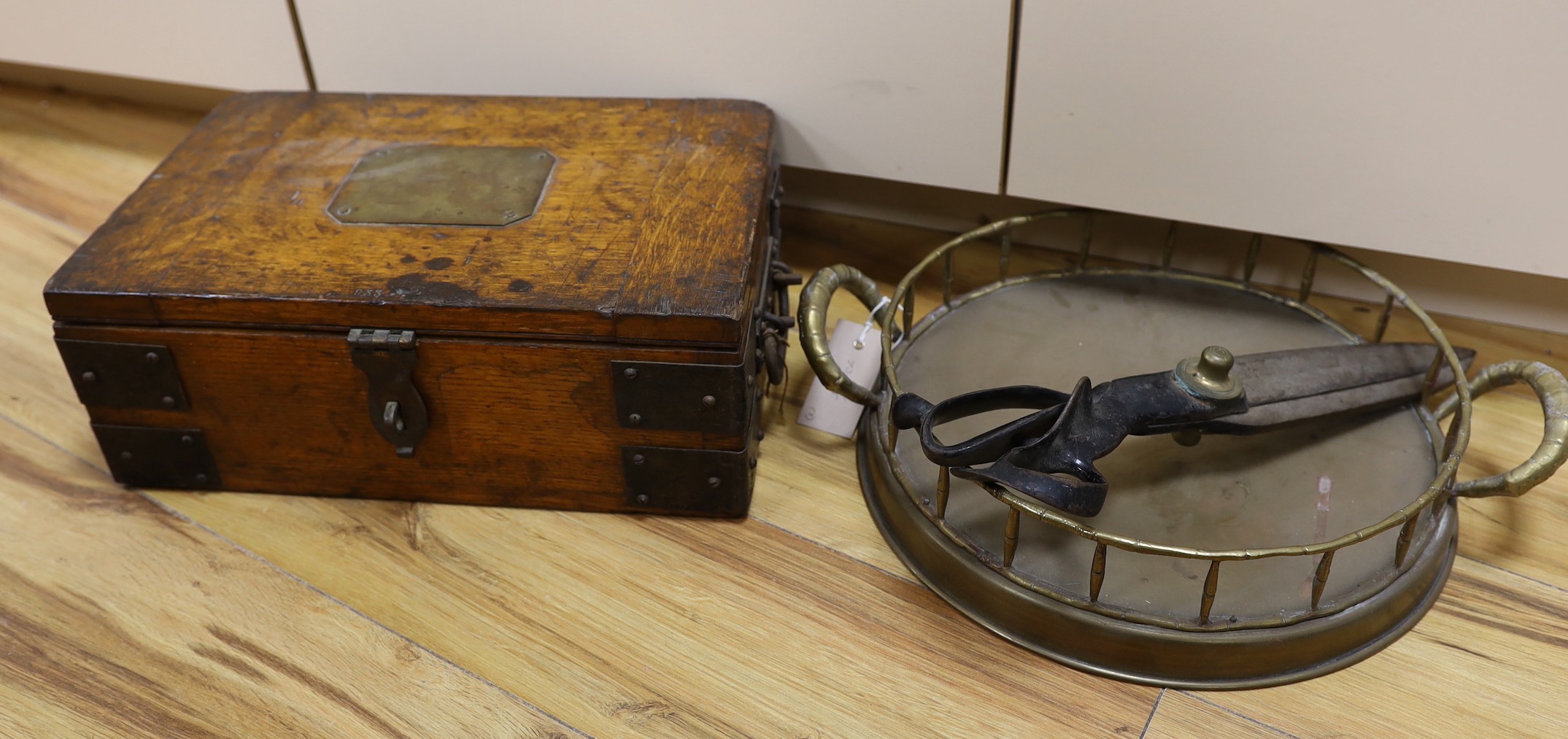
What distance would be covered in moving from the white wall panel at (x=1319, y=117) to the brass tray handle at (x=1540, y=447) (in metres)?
0.13

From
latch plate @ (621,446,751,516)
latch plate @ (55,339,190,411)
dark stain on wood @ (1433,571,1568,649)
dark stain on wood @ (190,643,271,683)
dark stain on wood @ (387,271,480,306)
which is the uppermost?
dark stain on wood @ (387,271,480,306)

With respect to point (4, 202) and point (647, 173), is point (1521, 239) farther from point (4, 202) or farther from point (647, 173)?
point (4, 202)

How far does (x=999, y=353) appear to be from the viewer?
1038 millimetres

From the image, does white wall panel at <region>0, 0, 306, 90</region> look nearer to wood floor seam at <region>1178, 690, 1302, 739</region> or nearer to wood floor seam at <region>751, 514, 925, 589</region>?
wood floor seam at <region>751, 514, 925, 589</region>

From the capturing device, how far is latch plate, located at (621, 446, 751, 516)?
0.93 m

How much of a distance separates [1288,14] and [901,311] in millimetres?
403

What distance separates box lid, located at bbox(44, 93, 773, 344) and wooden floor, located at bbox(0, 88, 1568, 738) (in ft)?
0.61

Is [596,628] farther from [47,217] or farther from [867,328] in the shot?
[47,217]

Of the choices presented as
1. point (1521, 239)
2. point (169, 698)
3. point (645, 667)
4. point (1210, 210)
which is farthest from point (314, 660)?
point (1521, 239)

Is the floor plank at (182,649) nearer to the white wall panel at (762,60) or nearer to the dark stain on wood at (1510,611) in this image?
the white wall panel at (762,60)

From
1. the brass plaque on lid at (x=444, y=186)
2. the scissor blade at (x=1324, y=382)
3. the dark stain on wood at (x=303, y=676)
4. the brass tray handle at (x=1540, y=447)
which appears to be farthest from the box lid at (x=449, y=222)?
the brass tray handle at (x=1540, y=447)

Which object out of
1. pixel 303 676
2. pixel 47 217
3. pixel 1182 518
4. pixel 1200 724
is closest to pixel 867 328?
pixel 1182 518

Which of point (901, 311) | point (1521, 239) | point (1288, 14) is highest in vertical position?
point (1288, 14)

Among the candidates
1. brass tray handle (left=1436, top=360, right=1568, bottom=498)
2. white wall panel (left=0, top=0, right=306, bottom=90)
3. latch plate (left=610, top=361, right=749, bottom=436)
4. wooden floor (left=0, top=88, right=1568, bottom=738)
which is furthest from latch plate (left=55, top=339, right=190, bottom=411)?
brass tray handle (left=1436, top=360, right=1568, bottom=498)
